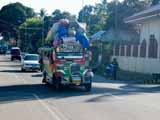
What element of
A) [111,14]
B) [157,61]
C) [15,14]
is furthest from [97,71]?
[15,14]

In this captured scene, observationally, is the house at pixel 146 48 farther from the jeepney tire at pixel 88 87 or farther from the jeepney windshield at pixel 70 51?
the jeepney tire at pixel 88 87

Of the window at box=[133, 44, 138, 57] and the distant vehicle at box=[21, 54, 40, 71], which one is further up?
the window at box=[133, 44, 138, 57]

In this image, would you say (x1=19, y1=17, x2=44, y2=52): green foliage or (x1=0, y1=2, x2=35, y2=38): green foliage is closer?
(x1=19, y1=17, x2=44, y2=52): green foliage

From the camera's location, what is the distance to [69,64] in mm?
26734

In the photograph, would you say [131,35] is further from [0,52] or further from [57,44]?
[0,52]

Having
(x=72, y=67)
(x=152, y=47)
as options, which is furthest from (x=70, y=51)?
(x=152, y=47)

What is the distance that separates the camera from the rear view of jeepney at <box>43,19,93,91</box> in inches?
1046

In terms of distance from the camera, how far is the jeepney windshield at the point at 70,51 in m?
27.3

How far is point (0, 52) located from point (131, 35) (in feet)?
199

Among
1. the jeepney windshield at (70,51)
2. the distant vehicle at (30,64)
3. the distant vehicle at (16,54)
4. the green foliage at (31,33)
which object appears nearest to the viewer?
the jeepney windshield at (70,51)

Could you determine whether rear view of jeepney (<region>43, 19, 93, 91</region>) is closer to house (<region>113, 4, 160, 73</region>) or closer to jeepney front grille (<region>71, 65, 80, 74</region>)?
jeepney front grille (<region>71, 65, 80, 74</region>)

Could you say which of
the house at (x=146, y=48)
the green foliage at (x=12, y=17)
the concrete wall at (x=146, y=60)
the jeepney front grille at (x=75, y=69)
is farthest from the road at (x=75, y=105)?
the green foliage at (x=12, y=17)

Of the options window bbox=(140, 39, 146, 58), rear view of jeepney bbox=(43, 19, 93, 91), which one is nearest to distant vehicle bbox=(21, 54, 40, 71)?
window bbox=(140, 39, 146, 58)

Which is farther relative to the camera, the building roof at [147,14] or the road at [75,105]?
the building roof at [147,14]
